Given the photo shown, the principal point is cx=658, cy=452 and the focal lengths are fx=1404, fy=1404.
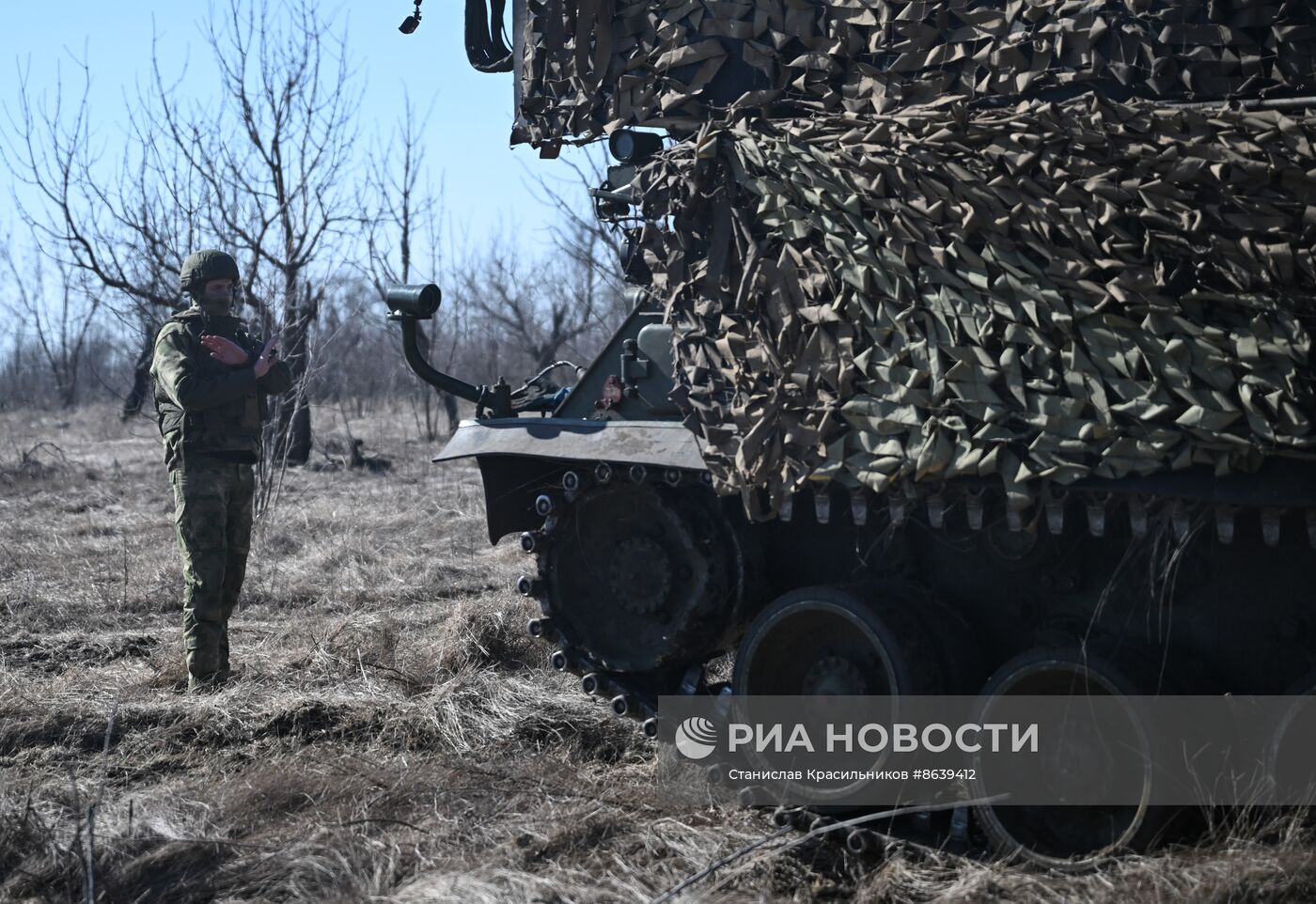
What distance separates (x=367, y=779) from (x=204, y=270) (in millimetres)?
2710

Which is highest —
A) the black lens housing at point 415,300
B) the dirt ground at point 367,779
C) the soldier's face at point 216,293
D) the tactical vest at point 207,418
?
the soldier's face at point 216,293

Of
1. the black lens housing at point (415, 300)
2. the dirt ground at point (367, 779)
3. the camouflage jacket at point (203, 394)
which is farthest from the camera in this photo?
the camouflage jacket at point (203, 394)

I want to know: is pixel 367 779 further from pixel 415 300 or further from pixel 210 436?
pixel 210 436

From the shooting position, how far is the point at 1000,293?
12.3 ft

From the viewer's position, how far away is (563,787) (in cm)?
494

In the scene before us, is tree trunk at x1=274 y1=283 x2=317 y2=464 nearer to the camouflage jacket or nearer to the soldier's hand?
the camouflage jacket

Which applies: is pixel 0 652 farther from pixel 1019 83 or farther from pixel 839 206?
pixel 1019 83

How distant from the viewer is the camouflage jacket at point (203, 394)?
6.22 meters

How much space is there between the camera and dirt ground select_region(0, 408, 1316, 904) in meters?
3.94

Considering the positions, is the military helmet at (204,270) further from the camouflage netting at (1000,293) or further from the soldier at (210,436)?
the camouflage netting at (1000,293)

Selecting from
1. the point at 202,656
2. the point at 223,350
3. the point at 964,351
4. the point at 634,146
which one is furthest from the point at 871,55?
the point at 202,656

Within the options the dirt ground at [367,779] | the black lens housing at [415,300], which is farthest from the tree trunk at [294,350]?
the black lens housing at [415,300]

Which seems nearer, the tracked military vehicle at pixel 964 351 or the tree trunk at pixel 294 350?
the tracked military vehicle at pixel 964 351

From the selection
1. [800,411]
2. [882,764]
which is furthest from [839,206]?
[882,764]
